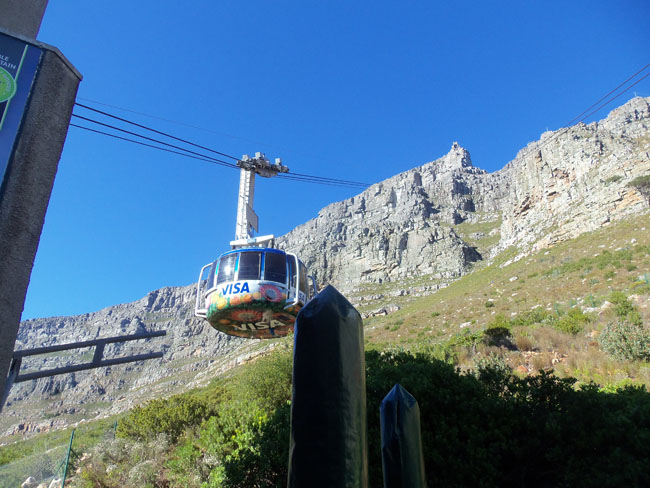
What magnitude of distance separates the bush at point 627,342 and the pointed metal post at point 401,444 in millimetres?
13438

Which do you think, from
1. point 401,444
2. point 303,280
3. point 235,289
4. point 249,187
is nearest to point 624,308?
point 303,280

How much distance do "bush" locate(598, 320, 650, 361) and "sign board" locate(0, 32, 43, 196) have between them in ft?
51.6

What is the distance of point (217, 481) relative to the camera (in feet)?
28.7

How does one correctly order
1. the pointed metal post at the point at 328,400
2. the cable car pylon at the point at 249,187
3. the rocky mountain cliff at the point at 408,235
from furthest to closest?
the rocky mountain cliff at the point at 408,235 → the cable car pylon at the point at 249,187 → the pointed metal post at the point at 328,400

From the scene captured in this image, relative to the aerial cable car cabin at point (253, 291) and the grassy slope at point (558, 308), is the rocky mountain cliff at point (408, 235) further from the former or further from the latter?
the aerial cable car cabin at point (253, 291)

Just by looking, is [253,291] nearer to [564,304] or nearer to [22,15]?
[22,15]

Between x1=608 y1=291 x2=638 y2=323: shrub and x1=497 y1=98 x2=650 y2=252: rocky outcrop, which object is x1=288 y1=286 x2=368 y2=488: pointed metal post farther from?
x1=497 y1=98 x2=650 y2=252: rocky outcrop

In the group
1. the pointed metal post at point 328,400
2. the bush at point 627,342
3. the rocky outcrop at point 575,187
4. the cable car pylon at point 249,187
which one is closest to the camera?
the pointed metal post at point 328,400

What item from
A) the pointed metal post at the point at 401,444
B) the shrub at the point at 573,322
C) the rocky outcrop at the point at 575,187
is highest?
the rocky outcrop at the point at 575,187

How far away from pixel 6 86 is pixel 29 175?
5.15 ft

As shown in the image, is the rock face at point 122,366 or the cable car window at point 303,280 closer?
the cable car window at point 303,280

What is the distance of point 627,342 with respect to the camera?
38.9 feet

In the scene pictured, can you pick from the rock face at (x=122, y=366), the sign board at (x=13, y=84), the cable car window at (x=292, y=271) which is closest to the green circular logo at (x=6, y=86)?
the sign board at (x=13, y=84)

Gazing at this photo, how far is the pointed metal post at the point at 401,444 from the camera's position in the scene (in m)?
1.44
